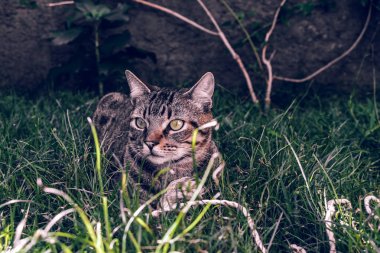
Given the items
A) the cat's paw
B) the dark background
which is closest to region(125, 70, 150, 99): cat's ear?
the cat's paw

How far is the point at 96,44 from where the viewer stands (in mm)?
4672

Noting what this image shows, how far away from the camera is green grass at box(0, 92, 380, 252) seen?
7.89 ft

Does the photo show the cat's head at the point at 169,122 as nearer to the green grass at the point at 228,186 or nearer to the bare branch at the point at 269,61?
the green grass at the point at 228,186

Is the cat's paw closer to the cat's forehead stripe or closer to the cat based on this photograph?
the cat

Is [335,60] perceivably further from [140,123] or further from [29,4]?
[29,4]

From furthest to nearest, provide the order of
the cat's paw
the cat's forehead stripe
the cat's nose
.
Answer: the cat's forehead stripe < the cat's nose < the cat's paw

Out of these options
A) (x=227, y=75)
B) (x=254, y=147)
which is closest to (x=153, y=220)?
(x=254, y=147)

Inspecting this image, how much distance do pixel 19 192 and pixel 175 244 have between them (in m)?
0.98

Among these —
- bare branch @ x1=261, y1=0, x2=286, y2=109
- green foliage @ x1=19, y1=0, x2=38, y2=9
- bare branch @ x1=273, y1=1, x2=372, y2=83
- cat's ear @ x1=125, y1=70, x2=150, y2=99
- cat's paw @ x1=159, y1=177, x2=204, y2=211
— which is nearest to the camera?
cat's paw @ x1=159, y1=177, x2=204, y2=211

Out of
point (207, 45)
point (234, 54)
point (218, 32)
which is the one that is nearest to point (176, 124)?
point (234, 54)

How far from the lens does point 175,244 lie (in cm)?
230

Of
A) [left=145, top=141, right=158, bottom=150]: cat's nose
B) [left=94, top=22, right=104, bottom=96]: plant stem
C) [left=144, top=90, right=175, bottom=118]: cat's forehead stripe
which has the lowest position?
[left=94, top=22, right=104, bottom=96]: plant stem

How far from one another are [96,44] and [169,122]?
1857 millimetres

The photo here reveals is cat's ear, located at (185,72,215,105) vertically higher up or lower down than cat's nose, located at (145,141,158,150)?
higher up
